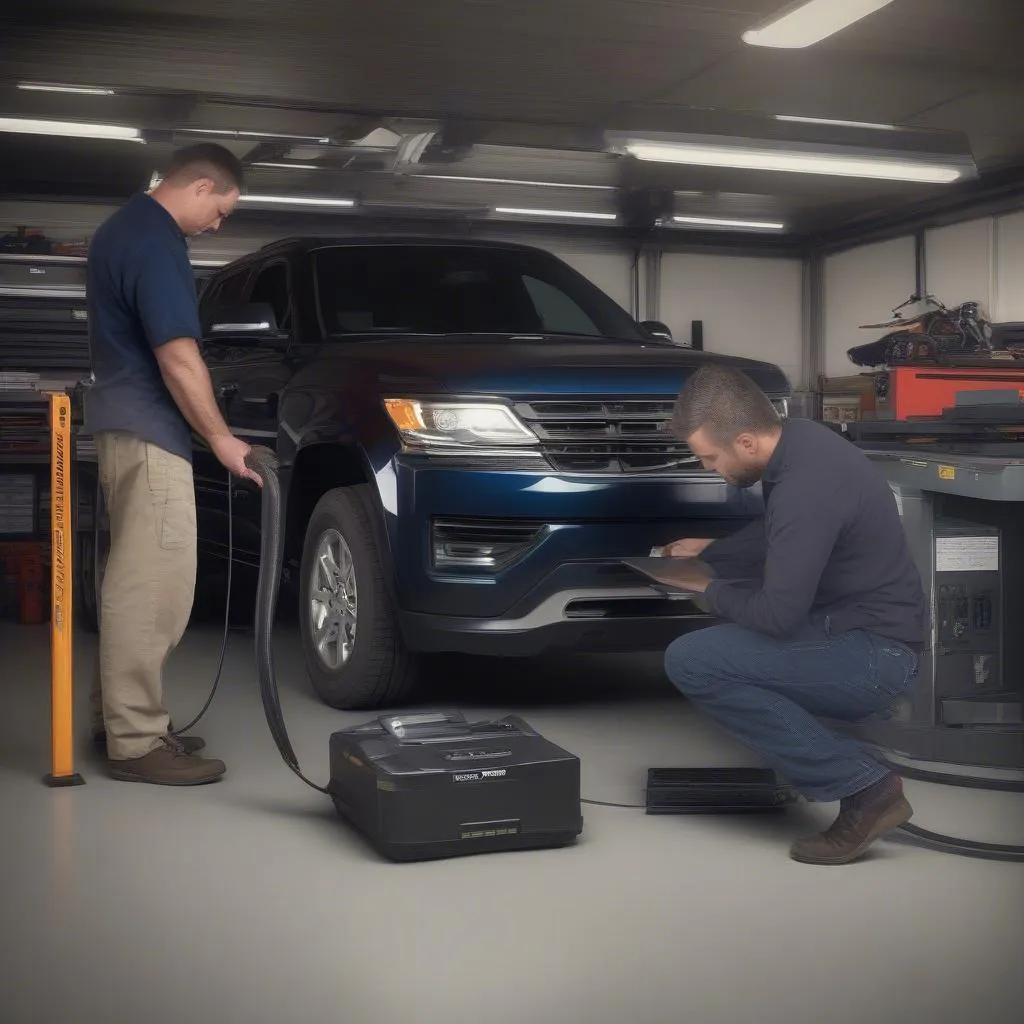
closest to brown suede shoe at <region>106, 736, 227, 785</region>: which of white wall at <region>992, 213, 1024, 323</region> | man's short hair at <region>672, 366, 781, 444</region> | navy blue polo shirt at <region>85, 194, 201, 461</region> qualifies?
navy blue polo shirt at <region>85, 194, 201, 461</region>

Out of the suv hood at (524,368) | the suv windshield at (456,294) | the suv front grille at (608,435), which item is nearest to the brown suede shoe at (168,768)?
the suv hood at (524,368)

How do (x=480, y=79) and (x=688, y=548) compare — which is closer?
(x=688, y=548)

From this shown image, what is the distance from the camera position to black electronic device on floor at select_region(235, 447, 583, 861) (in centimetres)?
316

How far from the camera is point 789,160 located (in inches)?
381

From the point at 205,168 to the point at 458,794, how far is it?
2002 mm

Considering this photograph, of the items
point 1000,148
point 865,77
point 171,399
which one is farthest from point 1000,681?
point 1000,148

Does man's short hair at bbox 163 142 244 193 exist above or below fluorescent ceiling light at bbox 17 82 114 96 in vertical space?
below

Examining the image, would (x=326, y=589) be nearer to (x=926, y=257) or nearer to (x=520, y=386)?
(x=520, y=386)

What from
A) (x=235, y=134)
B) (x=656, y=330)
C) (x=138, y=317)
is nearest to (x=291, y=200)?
(x=235, y=134)

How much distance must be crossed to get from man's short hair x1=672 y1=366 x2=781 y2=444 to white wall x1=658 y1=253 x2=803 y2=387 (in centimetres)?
1396

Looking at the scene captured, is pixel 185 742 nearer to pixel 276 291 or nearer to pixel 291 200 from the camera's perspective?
pixel 276 291

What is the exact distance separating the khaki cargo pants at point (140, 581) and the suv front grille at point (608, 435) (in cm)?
113

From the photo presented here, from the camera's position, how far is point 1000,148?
42.1 feet

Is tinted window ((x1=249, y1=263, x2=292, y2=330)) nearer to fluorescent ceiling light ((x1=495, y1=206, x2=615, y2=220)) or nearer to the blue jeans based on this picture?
the blue jeans
